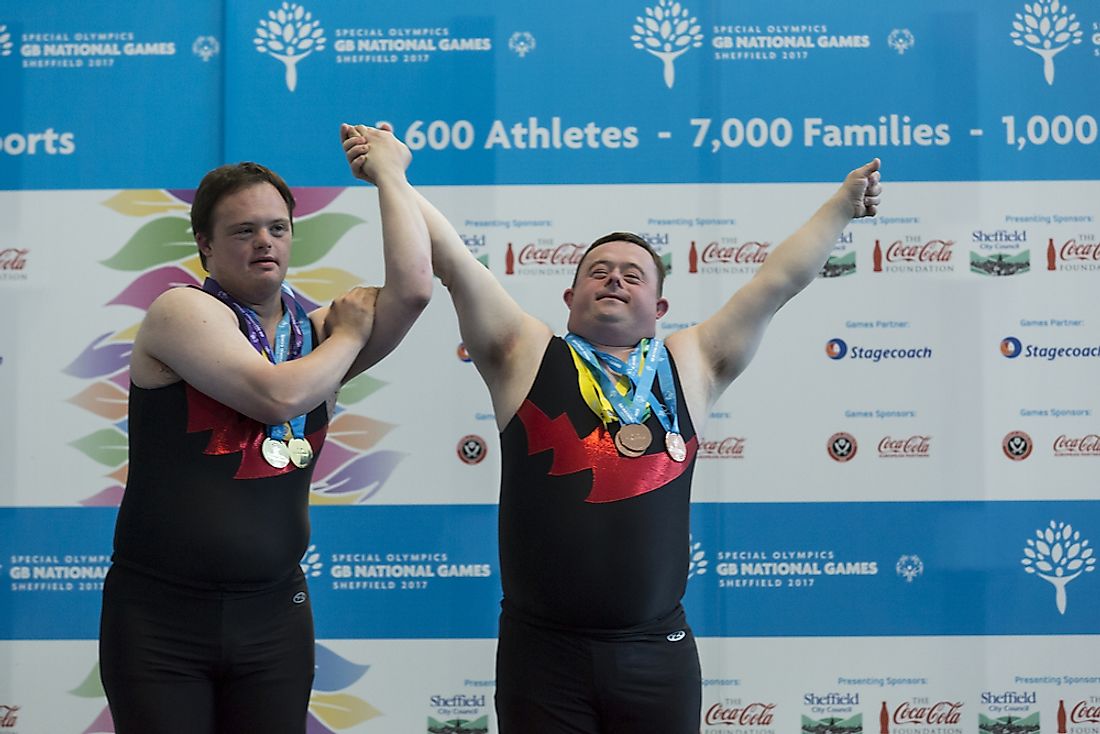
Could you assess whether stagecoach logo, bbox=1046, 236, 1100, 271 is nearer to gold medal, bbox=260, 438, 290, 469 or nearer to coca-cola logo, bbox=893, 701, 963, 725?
coca-cola logo, bbox=893, 701, 963, 725

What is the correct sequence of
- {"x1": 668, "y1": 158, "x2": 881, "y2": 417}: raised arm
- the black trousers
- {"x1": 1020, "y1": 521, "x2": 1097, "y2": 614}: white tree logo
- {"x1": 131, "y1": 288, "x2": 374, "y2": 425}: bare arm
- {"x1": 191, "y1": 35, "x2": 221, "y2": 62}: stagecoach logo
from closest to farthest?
{"x1": 131, "y1": 288, "x2": 374, "y2": 425}: bare arm
the black trousers
{"x1": 668, "y1": 158, "x2": 881, "y2": 417}: raised arm
{"x1": 1020, "y1": 521, "x2": 1097, "y2": 614}: white tree logo
{"x1": 191, "y1": 35, "x2": 221, "y2": 62}: stagecoach logo

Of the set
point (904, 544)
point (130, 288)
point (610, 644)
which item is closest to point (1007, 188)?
point (904, 544)

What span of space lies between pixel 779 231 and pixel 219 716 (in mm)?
A: 2541

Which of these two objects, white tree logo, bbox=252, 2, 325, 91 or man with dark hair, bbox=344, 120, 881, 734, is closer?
man with dark hair, bbox=344, 120, 881, 734

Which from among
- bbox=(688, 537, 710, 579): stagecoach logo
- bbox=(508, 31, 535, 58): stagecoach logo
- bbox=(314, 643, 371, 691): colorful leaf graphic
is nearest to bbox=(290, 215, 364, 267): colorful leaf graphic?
bbox=(508, 31, 535, 58): stagecoach logo

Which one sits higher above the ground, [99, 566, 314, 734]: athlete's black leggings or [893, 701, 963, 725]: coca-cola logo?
[99, 566, 314, 734]: athlete's black leggings

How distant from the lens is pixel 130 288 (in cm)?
393

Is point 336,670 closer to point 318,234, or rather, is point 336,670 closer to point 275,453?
point 318,234

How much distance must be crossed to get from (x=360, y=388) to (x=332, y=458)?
0.86ft

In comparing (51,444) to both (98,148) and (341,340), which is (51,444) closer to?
(98,148)

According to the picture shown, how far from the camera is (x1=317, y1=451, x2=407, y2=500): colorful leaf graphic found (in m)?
3.90

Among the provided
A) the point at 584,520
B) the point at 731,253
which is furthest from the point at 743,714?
the point at 584,520

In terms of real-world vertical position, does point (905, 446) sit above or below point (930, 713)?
above

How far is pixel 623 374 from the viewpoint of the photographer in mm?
2514
